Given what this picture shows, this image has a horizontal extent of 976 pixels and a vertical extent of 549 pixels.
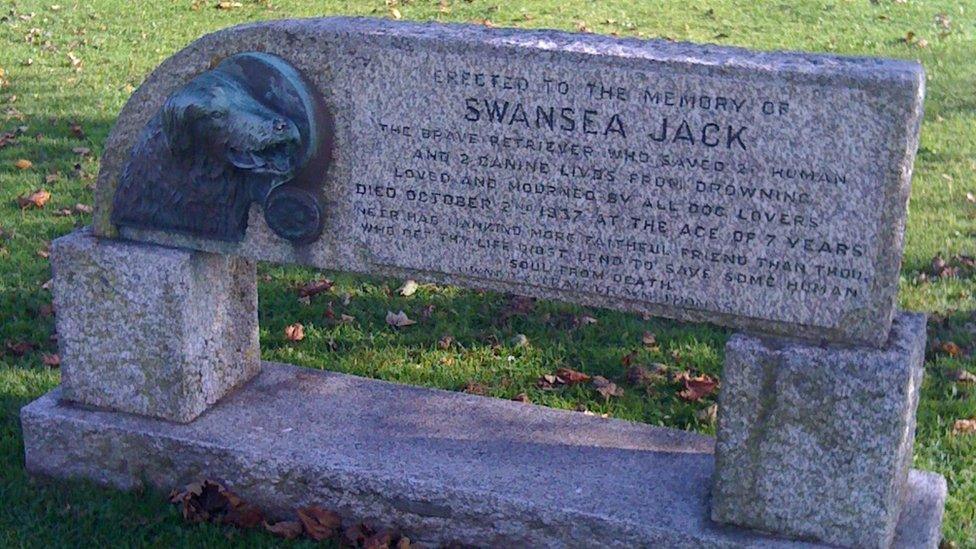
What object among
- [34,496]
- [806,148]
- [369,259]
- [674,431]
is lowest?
[34,496]

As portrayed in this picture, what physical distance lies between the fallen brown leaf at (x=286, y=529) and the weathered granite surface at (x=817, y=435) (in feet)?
4.24

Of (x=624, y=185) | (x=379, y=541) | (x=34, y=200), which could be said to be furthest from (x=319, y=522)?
(x=34, y=200)

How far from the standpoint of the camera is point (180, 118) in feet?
12.3

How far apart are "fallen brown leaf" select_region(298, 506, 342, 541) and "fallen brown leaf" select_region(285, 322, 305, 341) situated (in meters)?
1.49

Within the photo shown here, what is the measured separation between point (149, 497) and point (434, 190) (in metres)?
1.42

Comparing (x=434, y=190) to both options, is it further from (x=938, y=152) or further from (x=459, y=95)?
(x=938, y=152)

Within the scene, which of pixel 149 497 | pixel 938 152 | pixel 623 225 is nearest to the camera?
pixel 623 225

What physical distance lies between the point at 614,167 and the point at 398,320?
86.4 inches

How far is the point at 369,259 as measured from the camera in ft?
12.5

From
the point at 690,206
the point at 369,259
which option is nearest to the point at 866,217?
the point at 690,206

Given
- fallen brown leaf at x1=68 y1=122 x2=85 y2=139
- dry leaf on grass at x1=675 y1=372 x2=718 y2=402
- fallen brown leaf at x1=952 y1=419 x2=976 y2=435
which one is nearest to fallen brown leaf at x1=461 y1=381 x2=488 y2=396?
dry leaf on grass at x1=675 y1=372 x2=718 y2=402

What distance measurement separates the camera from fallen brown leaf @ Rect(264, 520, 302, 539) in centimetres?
386

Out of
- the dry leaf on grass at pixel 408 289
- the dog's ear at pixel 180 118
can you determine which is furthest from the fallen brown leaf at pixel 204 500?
the dry leaf on grass at pixel 408 289

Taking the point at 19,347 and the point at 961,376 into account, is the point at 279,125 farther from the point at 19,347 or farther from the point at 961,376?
the point at 961,376
